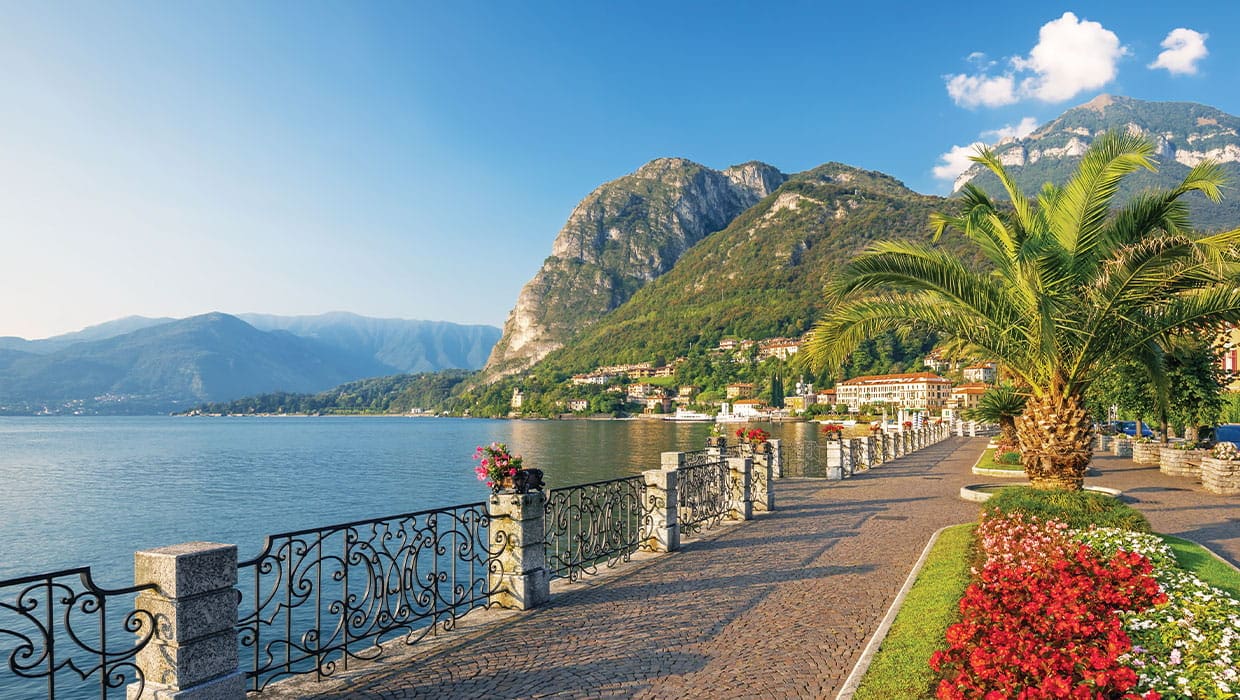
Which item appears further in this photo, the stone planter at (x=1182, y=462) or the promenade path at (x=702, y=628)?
the stone planter at (x=1182, y=462)

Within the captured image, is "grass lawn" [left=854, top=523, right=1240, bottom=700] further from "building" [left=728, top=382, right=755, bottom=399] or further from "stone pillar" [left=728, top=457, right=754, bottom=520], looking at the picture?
"building" [left=728, top=382, right=755, bottom=399]

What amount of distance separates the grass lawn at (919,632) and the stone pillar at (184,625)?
Result: 4.72 metres

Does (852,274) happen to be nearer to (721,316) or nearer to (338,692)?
(338,692)

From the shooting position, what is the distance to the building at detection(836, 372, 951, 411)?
354ft

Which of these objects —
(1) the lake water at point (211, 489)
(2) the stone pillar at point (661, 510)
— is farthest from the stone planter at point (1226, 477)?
(1) the lake water at point (211, 489)

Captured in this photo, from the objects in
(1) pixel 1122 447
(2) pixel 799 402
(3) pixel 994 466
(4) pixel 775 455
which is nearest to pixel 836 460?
(4) pixel 775 455

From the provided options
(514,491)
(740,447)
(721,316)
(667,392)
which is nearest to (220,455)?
(740,447)

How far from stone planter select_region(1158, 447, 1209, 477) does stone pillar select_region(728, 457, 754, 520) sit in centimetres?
1595

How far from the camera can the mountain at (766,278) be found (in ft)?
520

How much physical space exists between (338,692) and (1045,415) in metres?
12.2

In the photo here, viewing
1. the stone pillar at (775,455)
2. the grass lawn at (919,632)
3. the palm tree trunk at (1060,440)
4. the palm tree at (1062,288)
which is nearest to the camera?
the grass lawn at (919,632)

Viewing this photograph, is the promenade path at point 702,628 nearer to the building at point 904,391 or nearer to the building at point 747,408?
the building at point 904,391

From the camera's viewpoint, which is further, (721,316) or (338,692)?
(721,316)

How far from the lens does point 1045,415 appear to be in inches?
484
